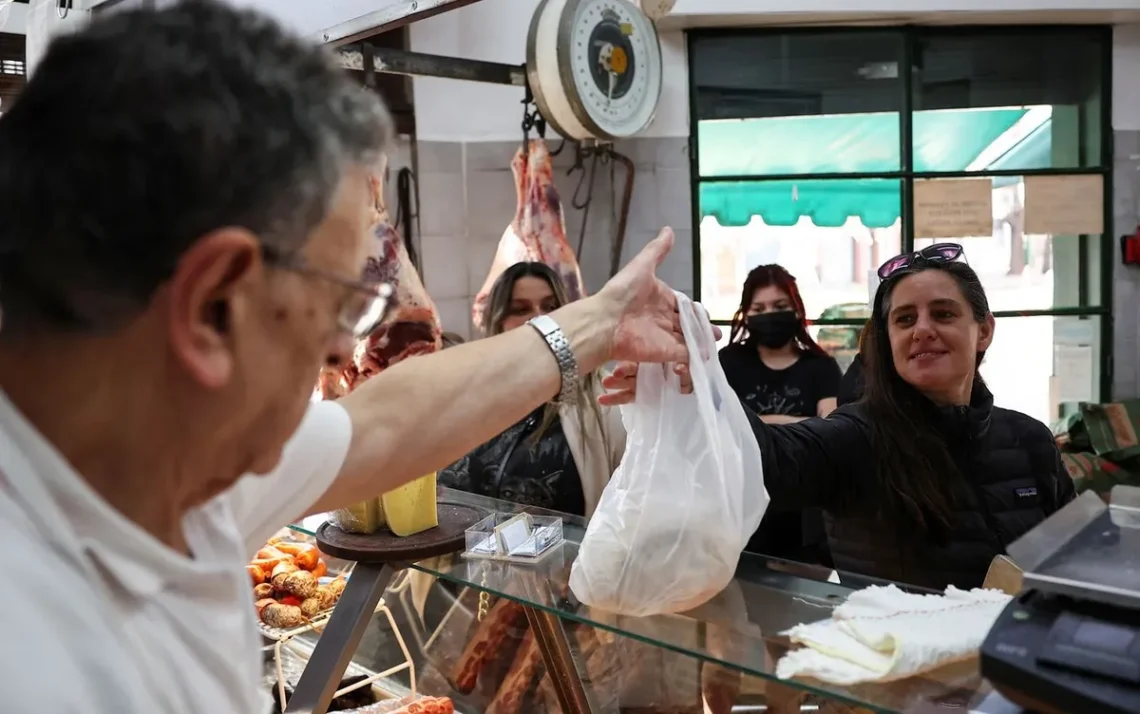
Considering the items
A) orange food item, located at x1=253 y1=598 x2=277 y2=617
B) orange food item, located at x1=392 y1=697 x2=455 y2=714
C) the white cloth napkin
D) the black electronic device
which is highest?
the black electronic device

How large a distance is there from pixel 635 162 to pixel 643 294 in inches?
101

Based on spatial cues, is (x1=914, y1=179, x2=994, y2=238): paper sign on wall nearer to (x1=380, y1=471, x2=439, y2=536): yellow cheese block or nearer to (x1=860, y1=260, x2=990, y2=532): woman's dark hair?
(x1=860, y1=260, x2=990, y2=532): woman's dark hair

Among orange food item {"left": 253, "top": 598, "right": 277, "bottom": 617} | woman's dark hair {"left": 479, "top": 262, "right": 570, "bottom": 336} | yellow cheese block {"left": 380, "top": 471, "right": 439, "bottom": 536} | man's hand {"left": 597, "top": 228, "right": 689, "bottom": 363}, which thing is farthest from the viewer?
woman's dark hair {"left": 479, "top": 262, "right": 570, "bottom": 336}

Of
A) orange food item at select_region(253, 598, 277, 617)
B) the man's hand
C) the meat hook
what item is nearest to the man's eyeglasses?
the man's hand

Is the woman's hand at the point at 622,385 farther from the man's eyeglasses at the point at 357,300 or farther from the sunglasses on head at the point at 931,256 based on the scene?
the sunglasses on head at the point at 931,256

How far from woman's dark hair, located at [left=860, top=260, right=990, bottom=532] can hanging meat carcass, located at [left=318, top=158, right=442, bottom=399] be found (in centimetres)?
123

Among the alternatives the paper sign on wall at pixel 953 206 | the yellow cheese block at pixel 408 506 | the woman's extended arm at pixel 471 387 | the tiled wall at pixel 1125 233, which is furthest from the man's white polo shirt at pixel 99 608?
the tiled wall at pixel 1125 233

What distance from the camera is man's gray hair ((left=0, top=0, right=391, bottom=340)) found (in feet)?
1.93

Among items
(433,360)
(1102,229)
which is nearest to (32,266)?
→ (433,360)

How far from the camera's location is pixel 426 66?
2.73m

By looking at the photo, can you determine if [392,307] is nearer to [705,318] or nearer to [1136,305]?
[705,318]

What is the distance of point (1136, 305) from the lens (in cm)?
379

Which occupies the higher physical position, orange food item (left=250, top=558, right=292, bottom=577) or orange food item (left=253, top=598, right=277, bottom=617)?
orange food item (left=250, top=558, right=292, bottom=577)

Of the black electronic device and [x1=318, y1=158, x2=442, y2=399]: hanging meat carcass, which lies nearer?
the black electronic device
